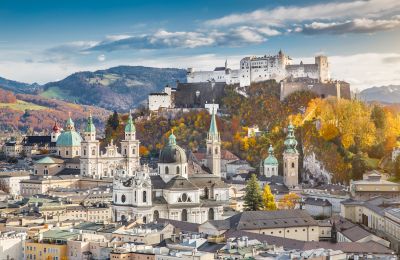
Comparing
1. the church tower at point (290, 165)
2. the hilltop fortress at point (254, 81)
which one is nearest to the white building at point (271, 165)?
the church tower at point (290, 165)

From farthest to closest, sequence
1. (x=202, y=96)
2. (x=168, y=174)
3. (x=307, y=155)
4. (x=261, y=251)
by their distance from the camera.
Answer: (x=202, y=96), (x=307, y=155), (x=168, y=174), (x=261, y=251)

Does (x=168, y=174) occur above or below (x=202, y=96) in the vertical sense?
below

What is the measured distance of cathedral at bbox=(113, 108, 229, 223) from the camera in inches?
2891

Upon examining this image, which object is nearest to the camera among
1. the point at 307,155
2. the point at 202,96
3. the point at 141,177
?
the point at 141,177

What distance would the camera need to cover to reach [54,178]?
104812mm

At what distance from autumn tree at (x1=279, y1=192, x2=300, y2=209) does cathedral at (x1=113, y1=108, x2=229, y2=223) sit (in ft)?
19.2

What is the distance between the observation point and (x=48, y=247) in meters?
58.1

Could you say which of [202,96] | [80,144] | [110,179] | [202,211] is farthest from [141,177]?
[202,96]

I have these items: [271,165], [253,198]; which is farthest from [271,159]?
[253,198]

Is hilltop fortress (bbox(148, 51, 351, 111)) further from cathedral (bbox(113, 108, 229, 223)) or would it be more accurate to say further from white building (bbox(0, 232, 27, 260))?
white building (bbox(0, 232, 27, 260))

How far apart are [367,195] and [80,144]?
4418cm

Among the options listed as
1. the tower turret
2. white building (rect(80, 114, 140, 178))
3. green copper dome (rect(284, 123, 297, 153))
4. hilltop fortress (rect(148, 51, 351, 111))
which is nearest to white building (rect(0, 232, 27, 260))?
green copper dome (rect(284, 123, 297, 153))

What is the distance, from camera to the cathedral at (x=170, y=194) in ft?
241

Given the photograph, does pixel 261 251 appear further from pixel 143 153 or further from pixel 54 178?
pixel 143 153
